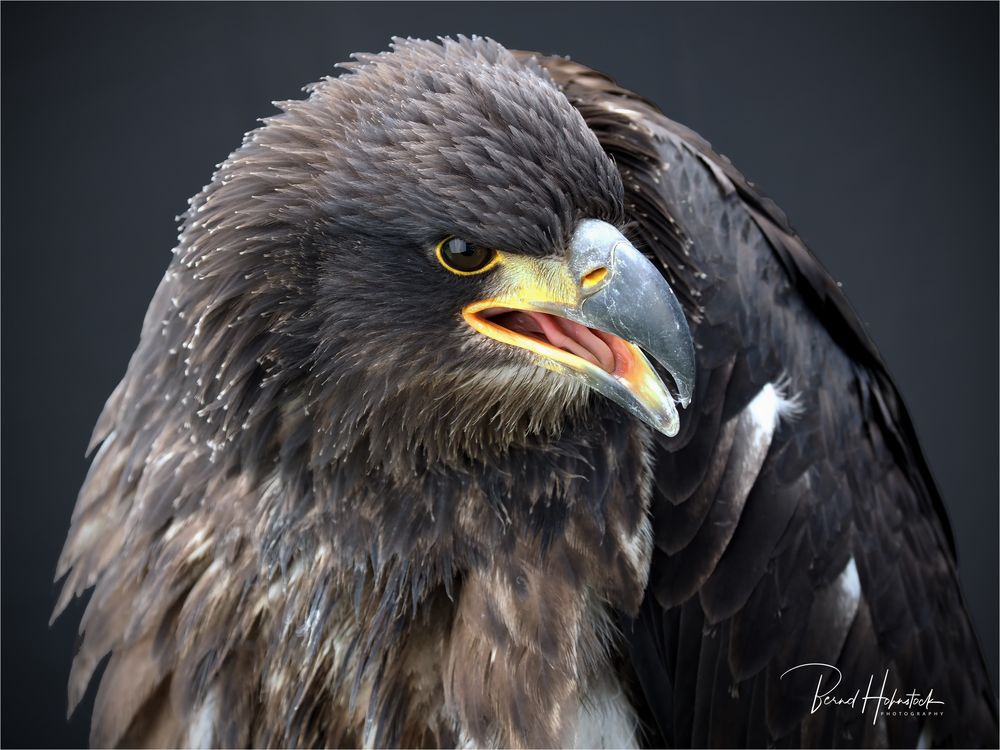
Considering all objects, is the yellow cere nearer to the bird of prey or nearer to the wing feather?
the bird of prey

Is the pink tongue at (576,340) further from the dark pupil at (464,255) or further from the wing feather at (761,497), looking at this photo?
the wing feather at (761,497)

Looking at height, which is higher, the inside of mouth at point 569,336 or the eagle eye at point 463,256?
the eagle eye at point 463,256

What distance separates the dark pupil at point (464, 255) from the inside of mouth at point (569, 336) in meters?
0.10

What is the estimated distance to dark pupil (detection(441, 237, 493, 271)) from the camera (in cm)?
168

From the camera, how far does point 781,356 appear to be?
6.97 ft

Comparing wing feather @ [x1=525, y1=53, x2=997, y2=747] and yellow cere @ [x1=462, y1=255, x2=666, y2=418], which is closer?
yellow cere @ [x1=462, y1=255, x2=666, y2=418]

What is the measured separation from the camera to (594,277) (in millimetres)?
1686

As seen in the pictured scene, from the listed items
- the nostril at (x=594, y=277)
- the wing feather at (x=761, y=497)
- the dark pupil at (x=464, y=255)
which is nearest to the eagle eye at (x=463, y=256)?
the dark pupil at (x=464, y=255)

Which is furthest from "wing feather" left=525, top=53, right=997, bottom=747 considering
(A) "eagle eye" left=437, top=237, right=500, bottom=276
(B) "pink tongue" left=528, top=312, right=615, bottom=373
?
(A) "eagle eye" left=437, top=237, right=500, bottom=276

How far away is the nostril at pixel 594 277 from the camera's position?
1.68 m

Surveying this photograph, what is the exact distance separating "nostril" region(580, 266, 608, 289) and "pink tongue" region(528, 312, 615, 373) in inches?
4.3

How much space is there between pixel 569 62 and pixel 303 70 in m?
1.52

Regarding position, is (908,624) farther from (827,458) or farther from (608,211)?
(608,211)

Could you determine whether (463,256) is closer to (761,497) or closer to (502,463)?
(502,463)
